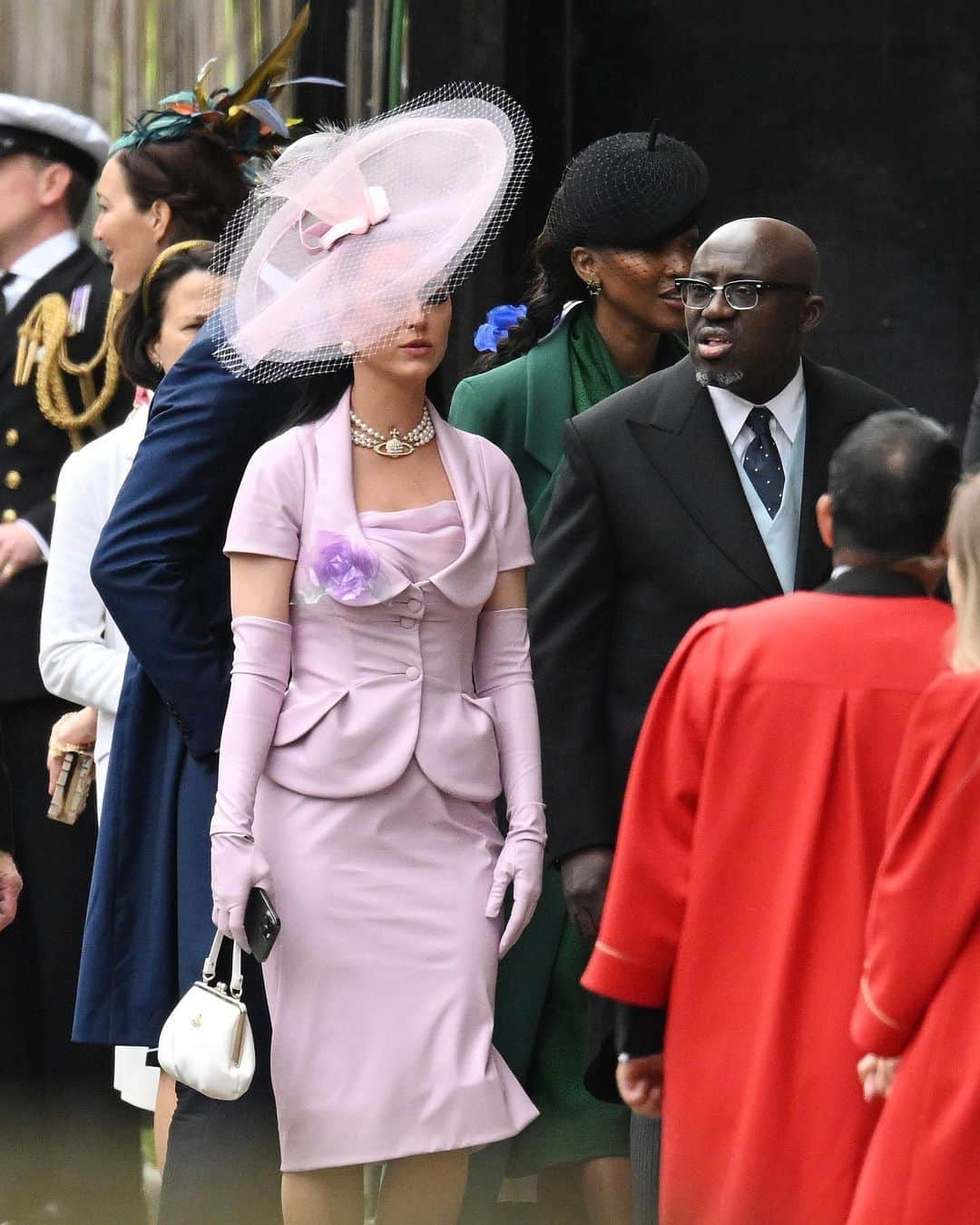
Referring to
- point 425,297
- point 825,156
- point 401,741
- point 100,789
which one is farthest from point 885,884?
point 825,156

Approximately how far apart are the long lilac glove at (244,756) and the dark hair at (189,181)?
4.99ft

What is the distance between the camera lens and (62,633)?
16.3 feet

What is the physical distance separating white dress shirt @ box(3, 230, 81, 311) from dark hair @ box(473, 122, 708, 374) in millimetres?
1760

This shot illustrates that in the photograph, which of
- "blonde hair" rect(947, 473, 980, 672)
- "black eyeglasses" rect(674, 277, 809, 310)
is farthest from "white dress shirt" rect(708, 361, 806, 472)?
"blonde hair" rect(947, 473, 980, 672)

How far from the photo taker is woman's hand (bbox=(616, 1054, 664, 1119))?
12.0ft

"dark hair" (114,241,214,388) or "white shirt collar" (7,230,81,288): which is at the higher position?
"dark hair" (114,241,214,388)

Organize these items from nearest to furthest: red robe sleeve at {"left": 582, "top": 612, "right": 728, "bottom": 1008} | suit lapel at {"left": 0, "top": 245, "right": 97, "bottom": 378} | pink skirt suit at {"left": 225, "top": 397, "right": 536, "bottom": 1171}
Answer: red robe sleeve at {"left": 582, "top": 612, "right": 728, "bottom": 1008}
pink skirt suit at {"left": 225, "top": 397, "right": 536, "bottom": 1171}
suit lapel at {"left": 0, "top": 245, "right": 97, "bottom": 378}

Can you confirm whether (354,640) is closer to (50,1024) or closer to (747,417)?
(747,417)

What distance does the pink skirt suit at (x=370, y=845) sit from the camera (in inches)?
157

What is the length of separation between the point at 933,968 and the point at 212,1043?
4.02 feet

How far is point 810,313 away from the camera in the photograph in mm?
4270

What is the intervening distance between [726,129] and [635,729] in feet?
8.17

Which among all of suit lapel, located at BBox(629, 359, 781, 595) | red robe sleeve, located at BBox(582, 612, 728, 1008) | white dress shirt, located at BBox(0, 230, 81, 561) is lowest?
red robe sleeve, located at BBox(582, 612, 728, 1008)

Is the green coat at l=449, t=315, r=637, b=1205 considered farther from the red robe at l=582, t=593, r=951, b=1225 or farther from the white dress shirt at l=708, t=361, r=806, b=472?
the red robe at l=582, t=593, r=951, b=1225
